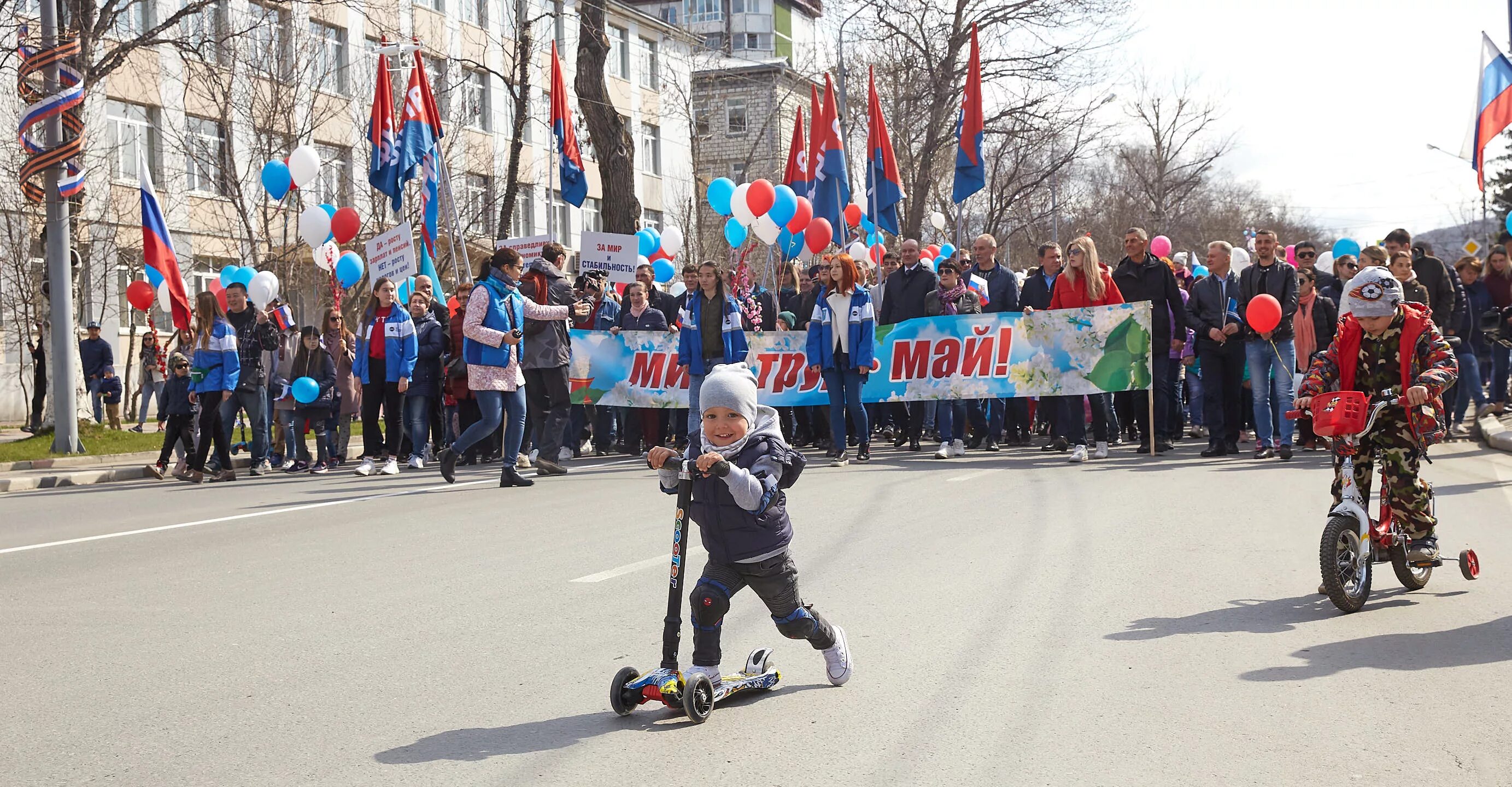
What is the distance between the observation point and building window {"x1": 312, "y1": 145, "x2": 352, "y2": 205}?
111 feet

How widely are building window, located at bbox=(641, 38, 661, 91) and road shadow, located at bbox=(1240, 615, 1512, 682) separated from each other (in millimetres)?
51815

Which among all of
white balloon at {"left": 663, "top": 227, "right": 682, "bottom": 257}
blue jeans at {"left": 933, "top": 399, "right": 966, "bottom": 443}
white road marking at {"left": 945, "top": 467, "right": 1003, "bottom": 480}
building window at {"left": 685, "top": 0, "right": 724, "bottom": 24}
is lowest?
white road marking at {"left": 945, "top": 467, "right": 1003, "bottom": 480}

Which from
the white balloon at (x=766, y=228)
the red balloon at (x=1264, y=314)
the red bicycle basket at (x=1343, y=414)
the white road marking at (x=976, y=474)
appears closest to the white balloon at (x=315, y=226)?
the white balloon at (x=766, y=228)

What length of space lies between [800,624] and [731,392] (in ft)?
2.95

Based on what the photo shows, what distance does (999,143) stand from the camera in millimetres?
43062

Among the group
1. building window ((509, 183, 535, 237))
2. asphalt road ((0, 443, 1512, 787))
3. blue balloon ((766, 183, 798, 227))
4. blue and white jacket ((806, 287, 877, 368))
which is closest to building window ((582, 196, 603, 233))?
building window ((509, 183, 535, 237))

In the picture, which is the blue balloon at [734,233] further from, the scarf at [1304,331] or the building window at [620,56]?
the building window at [620,56]

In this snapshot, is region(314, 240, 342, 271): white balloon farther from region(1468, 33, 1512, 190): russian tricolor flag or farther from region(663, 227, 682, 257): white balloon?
region(1468, 33, 1512, 190): russian tricolor flag

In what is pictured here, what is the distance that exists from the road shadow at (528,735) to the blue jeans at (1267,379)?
9838 mm

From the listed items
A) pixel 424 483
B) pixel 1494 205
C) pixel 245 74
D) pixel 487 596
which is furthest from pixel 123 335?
pixel 1494 205

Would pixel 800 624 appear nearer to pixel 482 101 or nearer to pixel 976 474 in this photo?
pixel 976 474

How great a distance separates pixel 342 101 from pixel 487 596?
33.4 m

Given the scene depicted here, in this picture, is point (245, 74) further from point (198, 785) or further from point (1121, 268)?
point (198, 785)

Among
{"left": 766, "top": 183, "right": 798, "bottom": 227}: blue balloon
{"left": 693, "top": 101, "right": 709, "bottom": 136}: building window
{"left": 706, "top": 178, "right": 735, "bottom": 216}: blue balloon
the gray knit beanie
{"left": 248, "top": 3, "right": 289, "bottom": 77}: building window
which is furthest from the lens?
{"left": 693, "top": 101, "right": 709, "bottom": 136}: building window
